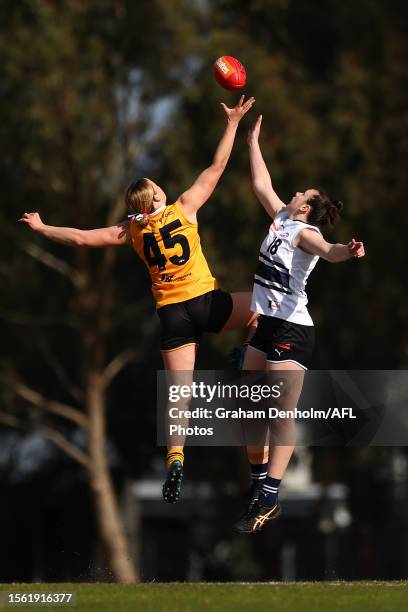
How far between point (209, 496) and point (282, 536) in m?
4.30

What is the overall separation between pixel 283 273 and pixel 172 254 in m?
0.88

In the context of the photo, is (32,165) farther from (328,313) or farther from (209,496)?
(209,496)

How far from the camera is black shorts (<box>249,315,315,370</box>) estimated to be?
1008 centimetres

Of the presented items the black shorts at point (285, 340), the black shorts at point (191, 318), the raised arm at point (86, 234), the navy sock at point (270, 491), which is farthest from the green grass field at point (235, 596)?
the raised arm at point (86, 234)

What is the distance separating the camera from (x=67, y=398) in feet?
105

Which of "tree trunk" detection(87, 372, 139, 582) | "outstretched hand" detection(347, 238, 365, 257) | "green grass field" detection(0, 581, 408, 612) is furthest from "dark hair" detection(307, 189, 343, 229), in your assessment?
"tree trunk" detection(87, 372, 139, 582)

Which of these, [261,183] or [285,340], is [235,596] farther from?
[261,183]

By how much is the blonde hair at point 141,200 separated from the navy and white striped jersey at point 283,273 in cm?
94

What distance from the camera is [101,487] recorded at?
88.1 feet

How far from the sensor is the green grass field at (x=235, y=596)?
8594 mm

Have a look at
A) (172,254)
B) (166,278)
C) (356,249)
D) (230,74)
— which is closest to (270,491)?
(166,278)

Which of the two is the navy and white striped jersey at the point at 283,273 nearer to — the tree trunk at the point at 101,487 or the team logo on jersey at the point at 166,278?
the team logo on jersey at the point at 166,278

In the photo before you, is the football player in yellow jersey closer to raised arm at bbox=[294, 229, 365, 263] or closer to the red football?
the red football

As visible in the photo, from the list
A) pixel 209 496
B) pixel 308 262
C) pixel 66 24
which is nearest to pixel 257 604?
pixel 308 262
